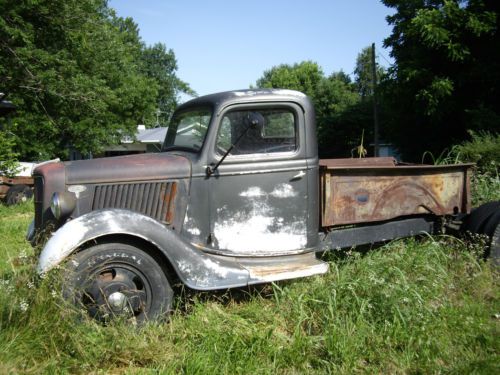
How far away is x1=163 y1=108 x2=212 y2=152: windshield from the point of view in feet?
13.5

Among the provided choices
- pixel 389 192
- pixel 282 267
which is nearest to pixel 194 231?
pixel 282 267

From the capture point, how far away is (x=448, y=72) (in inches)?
537

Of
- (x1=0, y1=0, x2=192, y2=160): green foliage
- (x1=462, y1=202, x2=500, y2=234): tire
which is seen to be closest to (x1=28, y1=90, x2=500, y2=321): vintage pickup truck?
(x1=462, y1=202, x2=500, y2=234): tire

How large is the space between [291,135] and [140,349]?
2.28 m

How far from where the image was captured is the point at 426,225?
4820 mm

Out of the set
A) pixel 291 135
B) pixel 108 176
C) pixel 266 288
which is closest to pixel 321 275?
pixel 266 288

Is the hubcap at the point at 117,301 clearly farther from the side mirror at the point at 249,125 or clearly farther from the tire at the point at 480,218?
the tire at the point at 480,218

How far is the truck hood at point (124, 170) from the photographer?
370 cm

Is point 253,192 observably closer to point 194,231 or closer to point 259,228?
point 259,228

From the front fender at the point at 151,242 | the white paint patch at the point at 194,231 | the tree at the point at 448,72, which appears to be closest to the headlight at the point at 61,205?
the front fender at the point at 151,242

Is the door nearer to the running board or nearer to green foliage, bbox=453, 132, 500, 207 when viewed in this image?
the running board

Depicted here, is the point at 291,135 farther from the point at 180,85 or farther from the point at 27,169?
the point at 180,85

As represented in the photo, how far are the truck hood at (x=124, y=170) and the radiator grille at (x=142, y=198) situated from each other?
0.21 ft

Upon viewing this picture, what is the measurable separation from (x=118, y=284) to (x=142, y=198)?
0.80 metres
